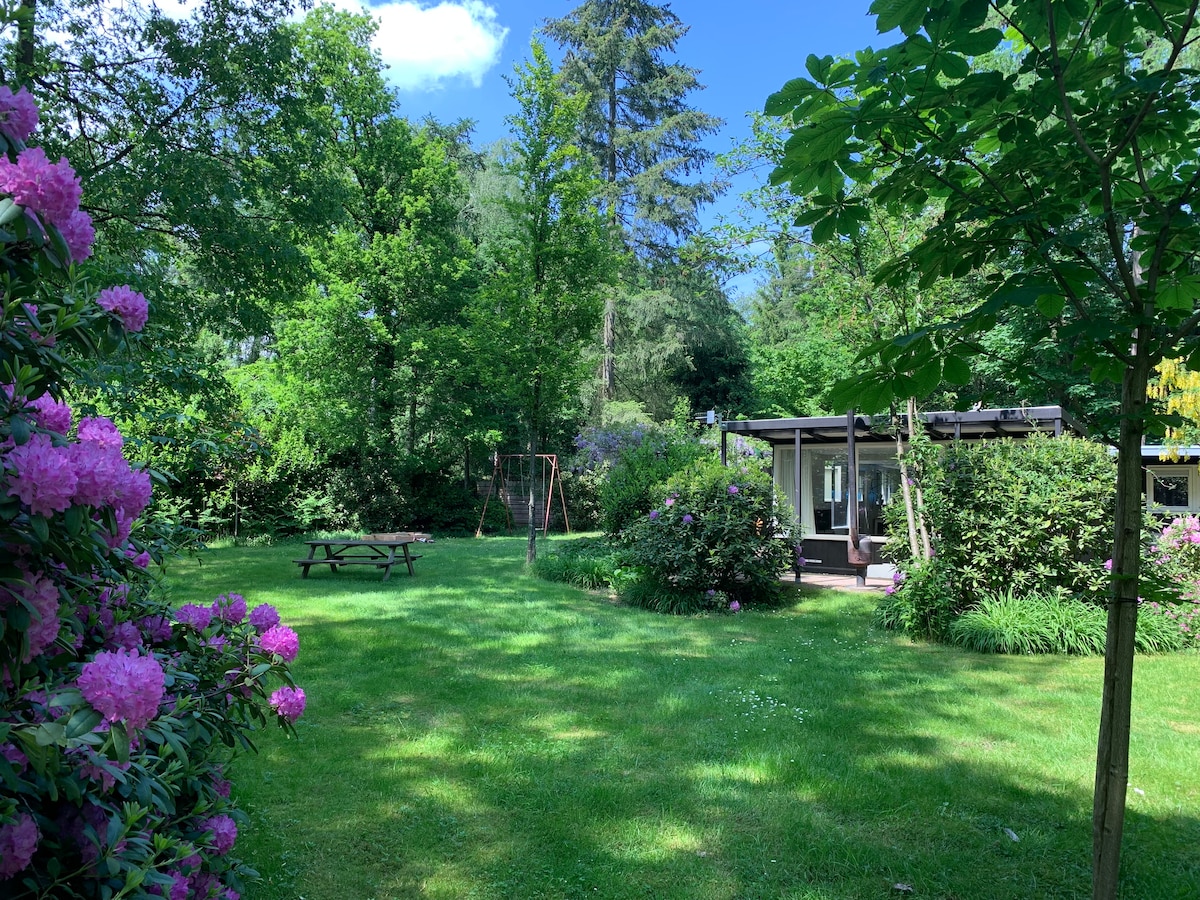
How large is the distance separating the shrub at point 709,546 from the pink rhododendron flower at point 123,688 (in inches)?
292

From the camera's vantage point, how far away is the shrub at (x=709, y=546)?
335 inches

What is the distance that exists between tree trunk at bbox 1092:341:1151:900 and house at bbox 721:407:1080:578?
29.0 ft

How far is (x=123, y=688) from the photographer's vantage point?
1191 millimetres

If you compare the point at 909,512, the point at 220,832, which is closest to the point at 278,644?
the point at 220,832

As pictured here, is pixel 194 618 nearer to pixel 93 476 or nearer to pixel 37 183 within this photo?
pixel 93 476

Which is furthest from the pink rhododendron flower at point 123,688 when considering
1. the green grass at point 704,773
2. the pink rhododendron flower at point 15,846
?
the green grass at point 704,773

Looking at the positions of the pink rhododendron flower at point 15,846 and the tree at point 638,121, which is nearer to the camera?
the pink rhododendron flower at point 15,846

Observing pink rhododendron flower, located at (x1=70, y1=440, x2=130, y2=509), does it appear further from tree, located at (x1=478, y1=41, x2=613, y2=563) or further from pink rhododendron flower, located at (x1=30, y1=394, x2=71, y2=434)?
tree, located at (x1=478, y1=41, x2=613, y2=563)

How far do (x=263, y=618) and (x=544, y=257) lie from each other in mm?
9741

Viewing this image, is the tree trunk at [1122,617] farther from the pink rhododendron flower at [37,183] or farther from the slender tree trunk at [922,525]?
the slender tree trunk at [922,525]

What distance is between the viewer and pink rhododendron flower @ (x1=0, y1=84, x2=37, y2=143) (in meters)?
1.35

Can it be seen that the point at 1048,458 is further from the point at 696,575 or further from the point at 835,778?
the point at 835,778

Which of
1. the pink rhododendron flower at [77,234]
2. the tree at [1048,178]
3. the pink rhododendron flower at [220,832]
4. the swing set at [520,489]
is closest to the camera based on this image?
the pink rhododendron flower at [77,234]

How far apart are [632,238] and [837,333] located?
18478 millimetres
